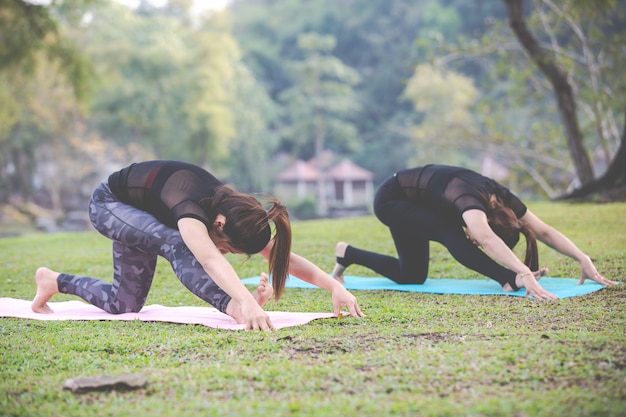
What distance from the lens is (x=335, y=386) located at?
2586mm

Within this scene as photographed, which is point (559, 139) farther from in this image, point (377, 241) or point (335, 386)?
point (335, 386)

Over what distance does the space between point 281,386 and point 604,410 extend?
103 centimetres

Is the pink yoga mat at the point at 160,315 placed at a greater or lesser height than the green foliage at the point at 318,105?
lesser

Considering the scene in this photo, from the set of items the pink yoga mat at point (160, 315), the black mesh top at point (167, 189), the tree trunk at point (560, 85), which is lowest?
Answer: the pink yoga mat at point (160, 315)

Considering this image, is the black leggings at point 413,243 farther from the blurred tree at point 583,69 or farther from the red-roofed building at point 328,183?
the red-roofed building at point 328,183

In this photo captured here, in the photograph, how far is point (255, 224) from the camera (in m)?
3.67

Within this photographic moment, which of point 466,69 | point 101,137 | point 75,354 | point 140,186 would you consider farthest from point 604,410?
point 466,69

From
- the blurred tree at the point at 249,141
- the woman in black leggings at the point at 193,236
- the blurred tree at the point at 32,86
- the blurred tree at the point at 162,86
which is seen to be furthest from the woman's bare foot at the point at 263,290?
the blurred tree at the point at 249,141

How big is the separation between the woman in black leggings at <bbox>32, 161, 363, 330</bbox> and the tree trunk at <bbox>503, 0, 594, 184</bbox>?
8.62 metres

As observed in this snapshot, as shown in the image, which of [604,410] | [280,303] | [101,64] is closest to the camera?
[604,410]

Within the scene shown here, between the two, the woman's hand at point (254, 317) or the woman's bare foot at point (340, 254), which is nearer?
the woman's hand at point (254, 317)

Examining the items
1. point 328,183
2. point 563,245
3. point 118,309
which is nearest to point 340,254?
point 563,245

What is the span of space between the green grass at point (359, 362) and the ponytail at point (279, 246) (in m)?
0.29

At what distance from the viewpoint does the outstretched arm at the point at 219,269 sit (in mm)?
3498
